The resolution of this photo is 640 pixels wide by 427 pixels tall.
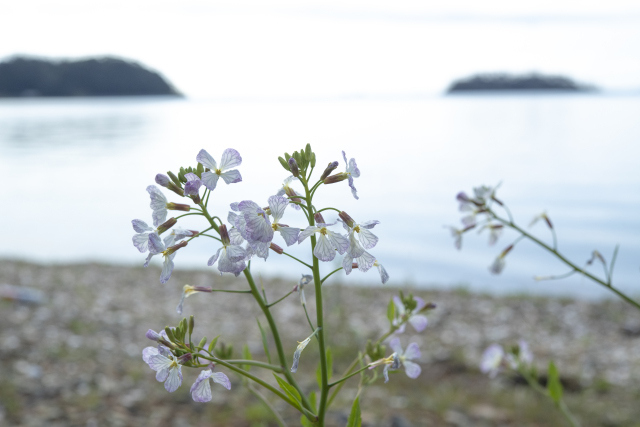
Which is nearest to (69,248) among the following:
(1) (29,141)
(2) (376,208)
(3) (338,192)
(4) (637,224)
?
(3) (338,192)

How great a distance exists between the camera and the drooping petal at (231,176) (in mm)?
721

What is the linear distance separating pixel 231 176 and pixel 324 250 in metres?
0.16

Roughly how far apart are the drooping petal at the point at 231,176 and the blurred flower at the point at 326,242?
12 cm

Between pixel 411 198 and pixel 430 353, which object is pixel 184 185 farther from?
pixel 411 198

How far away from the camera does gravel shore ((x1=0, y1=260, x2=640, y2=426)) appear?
332cm

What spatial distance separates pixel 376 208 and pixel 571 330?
887 cm

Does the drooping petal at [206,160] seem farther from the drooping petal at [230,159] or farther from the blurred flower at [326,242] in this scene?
the blurred flower at [326,242]

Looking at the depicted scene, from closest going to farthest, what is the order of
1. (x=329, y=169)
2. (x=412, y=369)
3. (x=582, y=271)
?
(x=329, y=169) → (x=412, y=369) → (x=582, y=271)

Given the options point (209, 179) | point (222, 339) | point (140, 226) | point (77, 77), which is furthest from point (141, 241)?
point (77, 77)

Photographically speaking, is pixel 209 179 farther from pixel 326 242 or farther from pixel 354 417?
pixel 354 417

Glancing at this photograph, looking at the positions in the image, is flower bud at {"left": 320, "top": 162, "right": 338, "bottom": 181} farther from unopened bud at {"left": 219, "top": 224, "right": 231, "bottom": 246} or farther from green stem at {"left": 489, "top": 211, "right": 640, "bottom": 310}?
green stem at {"left": 489, "top": 211, "right": 640, "bottom": 310}

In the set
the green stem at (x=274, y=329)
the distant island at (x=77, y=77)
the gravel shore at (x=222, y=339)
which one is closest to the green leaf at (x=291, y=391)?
the green stem at (x=274, y=329)

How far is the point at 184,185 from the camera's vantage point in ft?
2.39

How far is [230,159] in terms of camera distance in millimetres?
737
